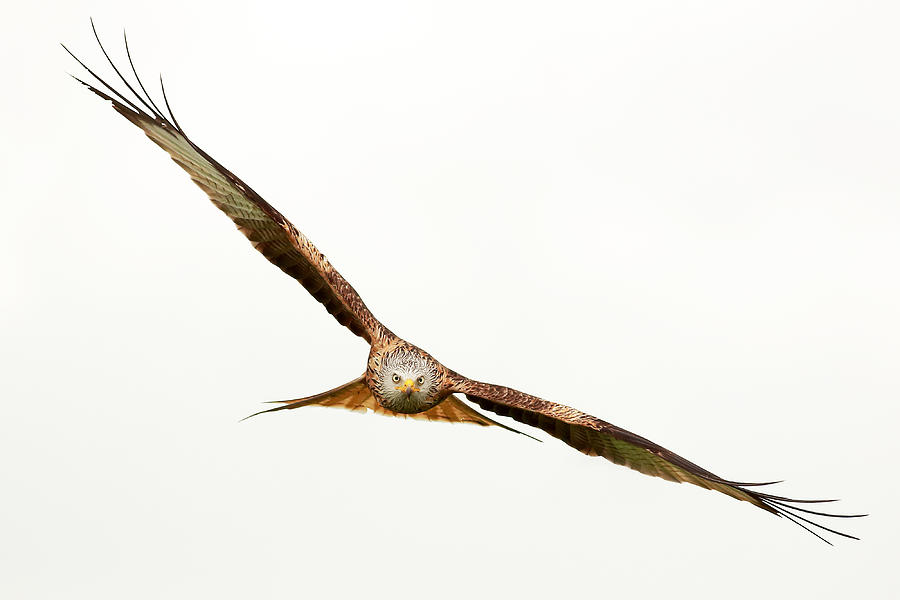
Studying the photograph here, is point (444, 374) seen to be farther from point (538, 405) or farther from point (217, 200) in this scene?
point (217, 200)

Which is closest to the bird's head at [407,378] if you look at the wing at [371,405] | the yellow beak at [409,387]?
the yellow beak at [409,387]

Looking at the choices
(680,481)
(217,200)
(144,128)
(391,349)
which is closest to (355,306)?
(391,349)

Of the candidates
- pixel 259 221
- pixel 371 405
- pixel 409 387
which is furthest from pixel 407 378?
pixel 259 221

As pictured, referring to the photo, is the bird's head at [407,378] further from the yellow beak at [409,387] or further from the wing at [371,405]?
the wing at [371,405]

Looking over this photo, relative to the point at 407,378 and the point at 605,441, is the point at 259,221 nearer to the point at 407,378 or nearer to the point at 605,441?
the point at 407,378

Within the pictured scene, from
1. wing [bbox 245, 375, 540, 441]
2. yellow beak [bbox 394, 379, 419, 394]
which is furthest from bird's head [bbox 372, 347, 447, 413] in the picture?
wing [bbox 245, 375, 540, 441]
